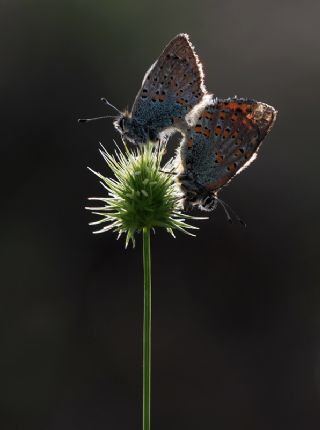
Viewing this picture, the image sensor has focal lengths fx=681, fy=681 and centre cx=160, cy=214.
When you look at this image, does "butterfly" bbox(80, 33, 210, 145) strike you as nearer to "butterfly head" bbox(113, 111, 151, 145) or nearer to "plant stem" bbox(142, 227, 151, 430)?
"butterfly head" bbox(113, 111, 151, 145)

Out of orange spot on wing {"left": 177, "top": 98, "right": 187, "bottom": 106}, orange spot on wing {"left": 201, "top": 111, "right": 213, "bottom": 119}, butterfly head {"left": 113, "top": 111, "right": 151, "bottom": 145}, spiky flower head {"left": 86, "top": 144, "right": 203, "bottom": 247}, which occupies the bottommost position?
spiky flower head {"left": 86, "top": 144, "right": 203, "bottom": 247}

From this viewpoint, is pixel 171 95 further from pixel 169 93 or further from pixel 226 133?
pixel 226 133

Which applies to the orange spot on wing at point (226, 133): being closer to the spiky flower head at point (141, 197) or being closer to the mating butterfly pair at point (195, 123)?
the mating butterfly pair at point (195, 123)

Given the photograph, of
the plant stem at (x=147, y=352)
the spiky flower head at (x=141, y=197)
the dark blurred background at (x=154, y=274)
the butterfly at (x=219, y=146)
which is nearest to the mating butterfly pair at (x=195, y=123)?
the butterfly at (x=219, y=146)

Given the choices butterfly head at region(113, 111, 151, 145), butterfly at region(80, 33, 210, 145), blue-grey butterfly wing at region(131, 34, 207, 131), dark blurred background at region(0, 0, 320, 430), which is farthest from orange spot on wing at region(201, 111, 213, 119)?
dark blurred background at region(0, 0, 320, 430)

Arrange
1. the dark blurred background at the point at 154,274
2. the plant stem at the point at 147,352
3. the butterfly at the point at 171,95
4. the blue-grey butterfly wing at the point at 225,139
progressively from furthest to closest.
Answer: the dark blurred background at the point at 154,274 < the butterfly at the point at 171,95 < the blue-grey butterfly wing at the point at 225,139 < the plant stem at the point at 147,352

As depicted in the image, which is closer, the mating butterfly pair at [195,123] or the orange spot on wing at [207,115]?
the mating butterfly pair at [195,123]

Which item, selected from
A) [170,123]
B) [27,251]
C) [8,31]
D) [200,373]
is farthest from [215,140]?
[8,31]
